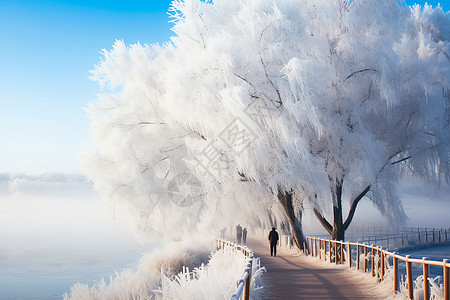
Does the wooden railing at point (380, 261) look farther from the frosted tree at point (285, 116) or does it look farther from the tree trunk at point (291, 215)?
the frosted tree at point (285, 116)

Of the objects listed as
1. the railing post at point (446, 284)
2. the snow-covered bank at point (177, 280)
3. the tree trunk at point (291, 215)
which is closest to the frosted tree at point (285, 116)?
the tree trunk at point (291, 215)

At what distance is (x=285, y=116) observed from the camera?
18156 mm

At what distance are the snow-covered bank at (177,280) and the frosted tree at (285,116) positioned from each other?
1.67 meters

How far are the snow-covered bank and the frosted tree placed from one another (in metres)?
1.67

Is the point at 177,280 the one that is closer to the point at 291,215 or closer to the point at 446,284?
the point at 291,215

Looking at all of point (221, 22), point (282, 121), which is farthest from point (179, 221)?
point (221, 22)

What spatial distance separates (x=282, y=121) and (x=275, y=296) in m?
8.63

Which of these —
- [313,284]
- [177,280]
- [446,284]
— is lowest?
[177,280]

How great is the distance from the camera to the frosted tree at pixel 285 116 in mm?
18047

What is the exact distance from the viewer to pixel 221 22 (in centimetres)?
2083

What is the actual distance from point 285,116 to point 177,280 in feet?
23.5

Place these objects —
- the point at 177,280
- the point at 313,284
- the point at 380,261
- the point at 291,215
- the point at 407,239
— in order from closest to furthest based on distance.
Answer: the point at 313,284 < the point at 380,261 < the point at 177,280 < the point at 291,215 < the point at 407,239

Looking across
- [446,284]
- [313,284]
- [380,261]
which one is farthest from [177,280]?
[446,284]

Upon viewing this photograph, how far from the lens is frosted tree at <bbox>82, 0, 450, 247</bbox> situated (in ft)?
59.2
